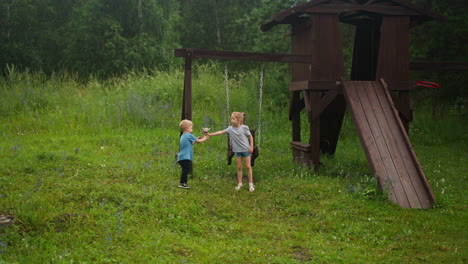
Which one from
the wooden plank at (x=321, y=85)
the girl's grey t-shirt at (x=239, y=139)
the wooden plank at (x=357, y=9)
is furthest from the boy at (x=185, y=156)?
the wooden plank at (x=357, y=9)

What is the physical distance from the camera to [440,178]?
30.8ft

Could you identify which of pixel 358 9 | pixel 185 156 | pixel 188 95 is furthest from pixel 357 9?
pixel 185 156

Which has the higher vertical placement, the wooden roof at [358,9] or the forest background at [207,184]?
the wooden roof at [358,9]

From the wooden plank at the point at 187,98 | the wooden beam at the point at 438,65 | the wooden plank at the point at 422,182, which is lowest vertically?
the wooden plank at the point at 422,182

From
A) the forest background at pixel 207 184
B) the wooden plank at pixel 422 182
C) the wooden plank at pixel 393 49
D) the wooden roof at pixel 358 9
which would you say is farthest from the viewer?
the wooden plank at pixel 393 49

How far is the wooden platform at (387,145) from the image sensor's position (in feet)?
23.9

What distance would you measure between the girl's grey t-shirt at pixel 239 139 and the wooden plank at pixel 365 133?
214cm

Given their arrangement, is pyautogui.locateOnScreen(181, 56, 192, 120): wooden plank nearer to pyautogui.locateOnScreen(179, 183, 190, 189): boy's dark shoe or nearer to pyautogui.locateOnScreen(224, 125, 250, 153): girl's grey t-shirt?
pyautogui.locateOnScreen(224, 125, 250, 153): girl's grey t-shirt

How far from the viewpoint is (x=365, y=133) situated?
8.33m

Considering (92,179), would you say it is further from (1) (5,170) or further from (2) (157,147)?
(2) (157,147)

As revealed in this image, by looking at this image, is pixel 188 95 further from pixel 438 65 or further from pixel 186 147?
pixel 438 65

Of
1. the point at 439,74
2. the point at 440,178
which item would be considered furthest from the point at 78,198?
the point at 439,74

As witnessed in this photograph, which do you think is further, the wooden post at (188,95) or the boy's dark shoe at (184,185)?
the wooden post at (188,95)

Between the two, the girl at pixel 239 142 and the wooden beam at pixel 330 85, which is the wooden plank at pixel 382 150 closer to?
the wooden beam at pixel 330 85
